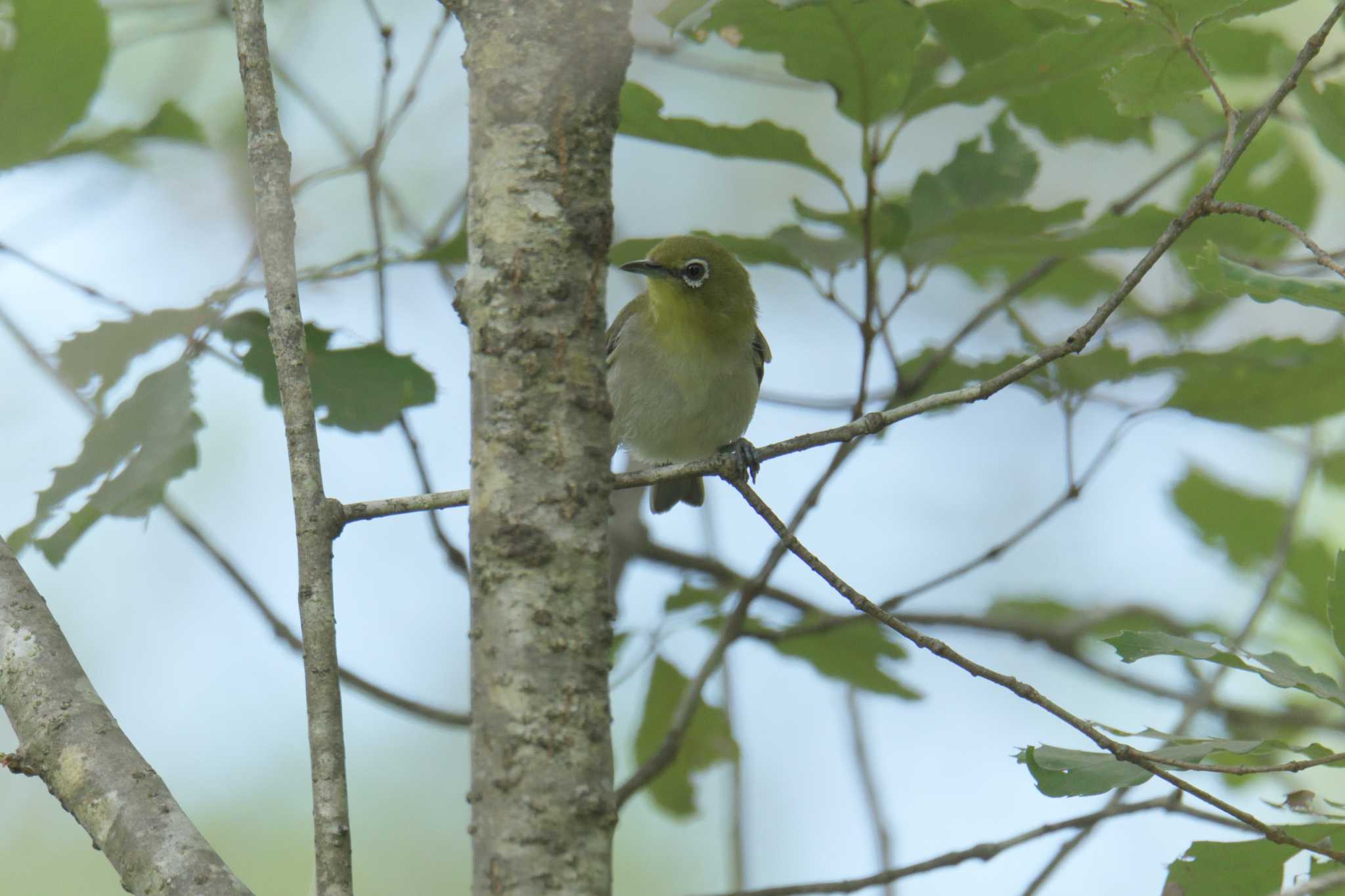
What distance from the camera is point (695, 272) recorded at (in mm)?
6184

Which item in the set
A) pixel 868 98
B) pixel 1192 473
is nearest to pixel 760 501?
pixel 868 98

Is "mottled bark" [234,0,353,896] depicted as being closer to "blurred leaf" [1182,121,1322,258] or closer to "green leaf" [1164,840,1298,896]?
"green leaf" [1164,840,1298,896]

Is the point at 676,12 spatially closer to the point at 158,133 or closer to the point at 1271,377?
the point at 158,133

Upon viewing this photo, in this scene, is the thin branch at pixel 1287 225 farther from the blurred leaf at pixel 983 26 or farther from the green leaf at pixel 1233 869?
the blurred leaf at pixel 983 26

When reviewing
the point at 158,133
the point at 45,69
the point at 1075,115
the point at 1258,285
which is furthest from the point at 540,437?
the point at 1075,115

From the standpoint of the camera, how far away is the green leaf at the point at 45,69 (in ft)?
11.6

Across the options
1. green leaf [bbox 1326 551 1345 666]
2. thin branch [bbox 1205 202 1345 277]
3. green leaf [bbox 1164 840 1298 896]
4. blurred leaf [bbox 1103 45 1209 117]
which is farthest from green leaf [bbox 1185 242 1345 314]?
green leaf [bbox 1164 840 1298 896]

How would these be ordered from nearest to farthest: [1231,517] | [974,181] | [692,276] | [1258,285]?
1. [1258,285]
2. [974,181]
3. [1231,517]
4. [692,276]

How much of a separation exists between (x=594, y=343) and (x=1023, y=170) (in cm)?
278

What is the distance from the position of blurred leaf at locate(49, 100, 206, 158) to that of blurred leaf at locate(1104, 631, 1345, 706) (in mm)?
3147

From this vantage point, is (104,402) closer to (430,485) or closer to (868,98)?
(430,485)

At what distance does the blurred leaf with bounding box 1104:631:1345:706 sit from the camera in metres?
2.53

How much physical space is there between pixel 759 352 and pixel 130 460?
3.76 meters

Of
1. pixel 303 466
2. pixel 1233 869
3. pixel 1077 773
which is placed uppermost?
pixel 303 466
